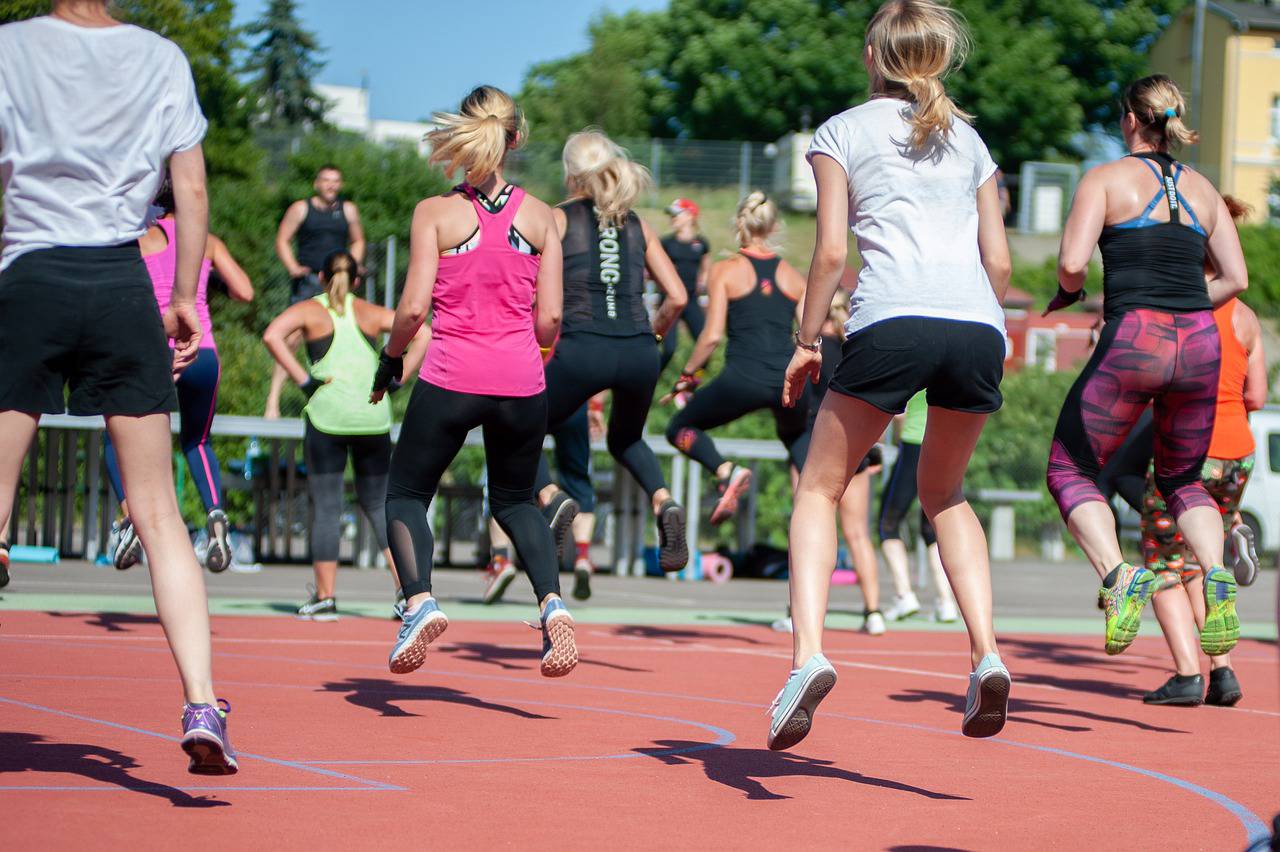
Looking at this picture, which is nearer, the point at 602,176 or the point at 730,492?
the point at 602,176

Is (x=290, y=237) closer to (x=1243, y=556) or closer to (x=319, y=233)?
(x=319, y=233)

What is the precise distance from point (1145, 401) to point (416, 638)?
113 inches

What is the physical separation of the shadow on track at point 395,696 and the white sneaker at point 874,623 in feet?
12.2

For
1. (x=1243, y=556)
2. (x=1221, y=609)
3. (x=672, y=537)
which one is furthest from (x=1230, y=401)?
(x=672, y=537)

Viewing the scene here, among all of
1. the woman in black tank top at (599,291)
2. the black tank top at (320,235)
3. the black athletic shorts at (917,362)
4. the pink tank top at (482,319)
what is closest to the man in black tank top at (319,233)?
the black tank top at (320,235)

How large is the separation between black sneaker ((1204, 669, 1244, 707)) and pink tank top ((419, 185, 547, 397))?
322cm

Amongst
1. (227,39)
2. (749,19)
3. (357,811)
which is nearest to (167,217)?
(357,811)

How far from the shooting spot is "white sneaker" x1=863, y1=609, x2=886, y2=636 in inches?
392

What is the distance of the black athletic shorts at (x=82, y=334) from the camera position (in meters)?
4.25

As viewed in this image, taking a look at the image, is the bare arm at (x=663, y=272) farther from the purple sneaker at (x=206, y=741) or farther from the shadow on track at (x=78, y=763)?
the purple sneaker at (x=206, y=741)

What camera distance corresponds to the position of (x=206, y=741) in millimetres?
4152

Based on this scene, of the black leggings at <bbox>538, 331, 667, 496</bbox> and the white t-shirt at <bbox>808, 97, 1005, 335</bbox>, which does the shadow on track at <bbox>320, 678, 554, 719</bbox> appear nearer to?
the black leggings at <bbox>538, 331, 667, 496</bbox>

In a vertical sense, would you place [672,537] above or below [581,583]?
above

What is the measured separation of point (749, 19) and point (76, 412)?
5458cm
